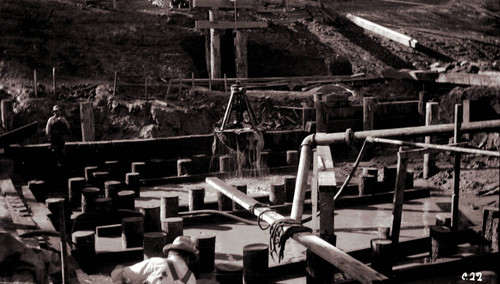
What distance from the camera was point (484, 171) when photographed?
13000 mm

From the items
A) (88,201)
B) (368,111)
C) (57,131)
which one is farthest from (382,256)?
(368,111)

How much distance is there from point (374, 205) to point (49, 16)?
15487 mm

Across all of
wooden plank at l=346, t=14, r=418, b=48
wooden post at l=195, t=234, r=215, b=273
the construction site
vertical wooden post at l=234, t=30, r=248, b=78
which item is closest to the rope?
the construction site

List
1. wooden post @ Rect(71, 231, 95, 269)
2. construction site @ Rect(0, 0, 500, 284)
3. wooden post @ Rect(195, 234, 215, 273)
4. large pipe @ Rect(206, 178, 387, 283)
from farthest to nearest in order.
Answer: wooden post @ Rect(71, 231, 95, 269) < wooden post @ Rect(195, 234, 215, 273) < construction site @ Rect(0, 0, 500, 284) < large pipe @ Rect(206, 178, 387, 283)

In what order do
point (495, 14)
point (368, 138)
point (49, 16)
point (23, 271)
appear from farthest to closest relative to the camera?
point (495, 14) < point (49, 16) < point (368, 138) < point (23, 271)

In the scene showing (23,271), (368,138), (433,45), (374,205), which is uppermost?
(433,45)

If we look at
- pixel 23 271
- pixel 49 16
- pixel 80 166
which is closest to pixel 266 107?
pixel 80 166

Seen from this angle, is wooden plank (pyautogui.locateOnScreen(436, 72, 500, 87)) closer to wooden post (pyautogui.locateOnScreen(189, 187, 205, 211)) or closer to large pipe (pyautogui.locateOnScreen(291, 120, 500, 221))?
large pipe (pyautogui.locateOnScreen(291, 120, 500, 221))

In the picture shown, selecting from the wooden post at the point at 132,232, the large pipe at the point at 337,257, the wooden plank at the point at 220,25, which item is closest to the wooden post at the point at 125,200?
the wooden post at the point at 132,232

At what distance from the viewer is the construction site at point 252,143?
298 inches

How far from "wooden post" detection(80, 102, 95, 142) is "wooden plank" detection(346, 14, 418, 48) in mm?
13466

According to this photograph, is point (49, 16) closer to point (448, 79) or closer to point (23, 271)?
point (448, 79)

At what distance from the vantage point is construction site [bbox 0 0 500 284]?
24.8 feet

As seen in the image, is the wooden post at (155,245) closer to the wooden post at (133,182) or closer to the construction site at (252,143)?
the construction site at (252,143)
